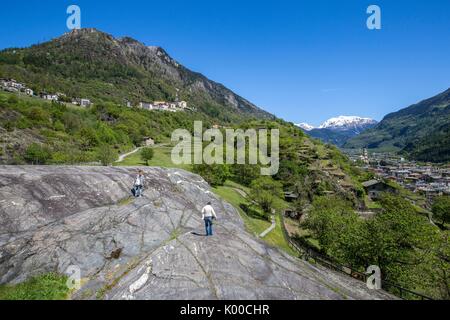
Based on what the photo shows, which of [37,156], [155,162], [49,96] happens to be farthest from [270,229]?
[49,96]

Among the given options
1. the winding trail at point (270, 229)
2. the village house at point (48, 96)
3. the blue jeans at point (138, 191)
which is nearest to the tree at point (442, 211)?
the winding trail at point (270, 229)

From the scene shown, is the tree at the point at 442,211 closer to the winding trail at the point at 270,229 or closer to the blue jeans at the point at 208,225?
the winding trail at the point at 270,229

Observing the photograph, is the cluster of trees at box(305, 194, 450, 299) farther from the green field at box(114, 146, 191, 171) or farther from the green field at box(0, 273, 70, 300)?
the green field at box(114, 146, 191, 171)

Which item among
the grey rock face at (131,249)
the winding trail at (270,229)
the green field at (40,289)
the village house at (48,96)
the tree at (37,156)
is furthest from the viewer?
the village house at (48,96)

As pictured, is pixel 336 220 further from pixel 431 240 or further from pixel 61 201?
pixel 61 201

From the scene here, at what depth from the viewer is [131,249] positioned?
15727 mm

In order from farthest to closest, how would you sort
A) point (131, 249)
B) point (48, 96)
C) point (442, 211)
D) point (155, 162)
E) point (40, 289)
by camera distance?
point (48, 96), point (155, 162), point (442, 211), point (131, 249), point (40, 289)

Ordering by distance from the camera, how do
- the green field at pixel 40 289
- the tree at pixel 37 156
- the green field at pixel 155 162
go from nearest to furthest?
the green field at pixel 40 289, the tree at pixel 37 156, the green field at pixel 155 162

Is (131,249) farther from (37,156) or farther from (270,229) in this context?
(37,156)

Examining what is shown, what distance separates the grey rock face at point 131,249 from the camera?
12.7m
